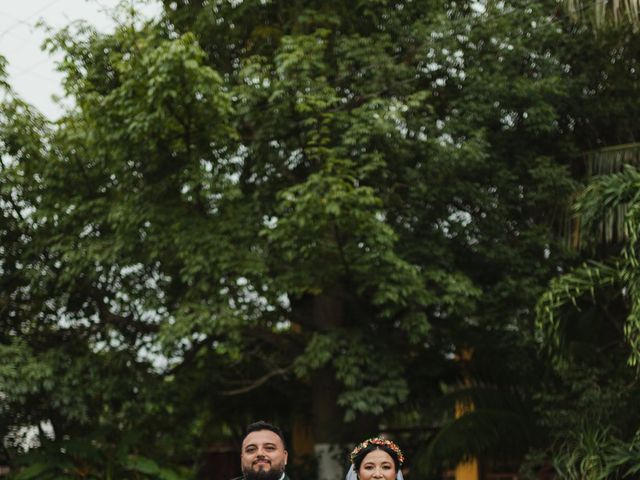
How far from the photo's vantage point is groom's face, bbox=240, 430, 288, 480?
16.4 ft

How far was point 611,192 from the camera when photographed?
516 inches

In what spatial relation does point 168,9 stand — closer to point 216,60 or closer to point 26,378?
point 216,60

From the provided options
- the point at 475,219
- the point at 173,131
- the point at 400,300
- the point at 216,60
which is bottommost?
the point at 400,300

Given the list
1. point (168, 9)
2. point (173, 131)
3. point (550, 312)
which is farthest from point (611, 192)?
point (168, 9)

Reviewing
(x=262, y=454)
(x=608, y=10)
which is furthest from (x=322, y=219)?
(x=262, y=454)

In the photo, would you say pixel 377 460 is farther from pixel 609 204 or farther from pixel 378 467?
pixel 609 204

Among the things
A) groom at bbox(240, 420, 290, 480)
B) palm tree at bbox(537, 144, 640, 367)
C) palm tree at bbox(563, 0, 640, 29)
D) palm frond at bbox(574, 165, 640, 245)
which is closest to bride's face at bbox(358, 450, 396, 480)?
groom at bbox(240, 420, 290, 480)

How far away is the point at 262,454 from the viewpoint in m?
5.04

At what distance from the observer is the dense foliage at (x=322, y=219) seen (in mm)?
14000

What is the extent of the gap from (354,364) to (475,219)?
2398mm

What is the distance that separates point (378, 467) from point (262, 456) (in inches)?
26.3

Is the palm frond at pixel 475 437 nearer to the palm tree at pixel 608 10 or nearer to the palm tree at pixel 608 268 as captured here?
the palm tree at pixel 608 268

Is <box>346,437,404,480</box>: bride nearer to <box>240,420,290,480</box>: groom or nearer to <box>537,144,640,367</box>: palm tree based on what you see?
<box>240,420,290,480</box>: groom

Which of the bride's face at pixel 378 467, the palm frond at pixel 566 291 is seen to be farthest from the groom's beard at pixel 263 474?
the palm frond at pixel 566 291
